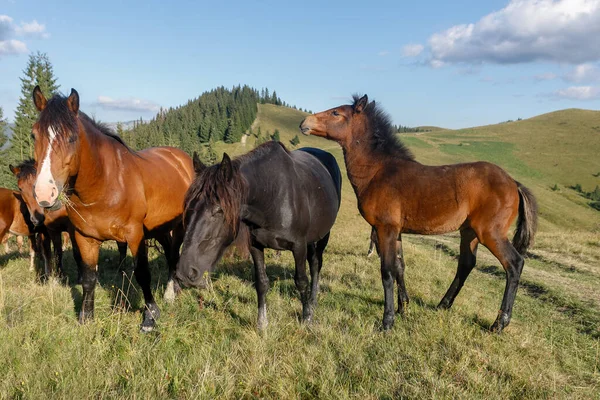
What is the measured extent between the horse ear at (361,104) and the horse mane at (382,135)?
0.05m

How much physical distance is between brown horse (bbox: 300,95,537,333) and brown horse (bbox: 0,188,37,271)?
22.7 ft

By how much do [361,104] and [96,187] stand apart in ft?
12.5

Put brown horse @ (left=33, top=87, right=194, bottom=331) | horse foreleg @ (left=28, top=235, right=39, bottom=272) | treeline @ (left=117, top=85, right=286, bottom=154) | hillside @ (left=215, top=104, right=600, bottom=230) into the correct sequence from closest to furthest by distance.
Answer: brown horse @ (left=33, top=87, right=194, bottom=331) → horse foreleg @ (left=28, top=235, right=39, bottom=272) → hillside @ (left=215, top=104, right=600, bottom=230) → treeline @ (left=117, top=85, right=286, bottom=154)

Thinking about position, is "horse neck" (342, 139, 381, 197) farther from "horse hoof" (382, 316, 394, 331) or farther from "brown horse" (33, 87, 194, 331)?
"brown horse" (33, 87, 194, 331)


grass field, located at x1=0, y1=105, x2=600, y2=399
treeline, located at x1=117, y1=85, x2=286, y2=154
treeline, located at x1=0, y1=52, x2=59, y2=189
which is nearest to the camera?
grass field, located at x1=0, y1=105, x2=600, y2=399

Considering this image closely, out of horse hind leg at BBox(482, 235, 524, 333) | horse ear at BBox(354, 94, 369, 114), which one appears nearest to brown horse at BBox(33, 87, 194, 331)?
horse ear at BBox(354, 94, 369, 114)

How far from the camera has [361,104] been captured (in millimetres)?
5309

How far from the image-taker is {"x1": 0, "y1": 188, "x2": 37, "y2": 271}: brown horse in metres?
7.16

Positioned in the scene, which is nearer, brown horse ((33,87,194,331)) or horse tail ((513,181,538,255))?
brown horse ((33,87,194,331))

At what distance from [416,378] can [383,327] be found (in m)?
1.36

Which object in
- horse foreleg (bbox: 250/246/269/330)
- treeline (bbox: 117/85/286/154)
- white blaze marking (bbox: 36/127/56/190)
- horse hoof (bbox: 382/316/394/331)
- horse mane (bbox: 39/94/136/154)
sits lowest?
horse hoof (bbox: 382/316/394/331)

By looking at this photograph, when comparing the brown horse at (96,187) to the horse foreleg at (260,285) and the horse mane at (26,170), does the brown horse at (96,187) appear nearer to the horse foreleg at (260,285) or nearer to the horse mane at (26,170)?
the horse foreleg at (260,285)

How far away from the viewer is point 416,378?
10.2 ft

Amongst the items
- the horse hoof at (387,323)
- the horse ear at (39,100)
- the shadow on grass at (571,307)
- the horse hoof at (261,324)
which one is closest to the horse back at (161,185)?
the horse ear at (39,100)
